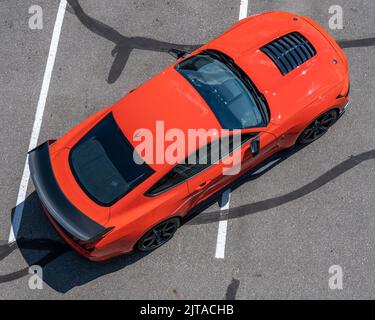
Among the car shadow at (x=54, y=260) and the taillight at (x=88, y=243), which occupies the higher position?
the taillight at (x=88, y=243)

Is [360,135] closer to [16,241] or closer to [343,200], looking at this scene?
[343,200]

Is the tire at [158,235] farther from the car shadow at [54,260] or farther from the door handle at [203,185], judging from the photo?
the door handle at [203,185]

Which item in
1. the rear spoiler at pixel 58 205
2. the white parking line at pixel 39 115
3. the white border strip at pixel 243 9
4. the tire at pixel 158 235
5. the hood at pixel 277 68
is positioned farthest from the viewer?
the white border strip at pixel 243 9

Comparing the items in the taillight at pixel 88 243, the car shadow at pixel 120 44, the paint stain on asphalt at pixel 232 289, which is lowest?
the paint stain on asphalt at pixel 232 289

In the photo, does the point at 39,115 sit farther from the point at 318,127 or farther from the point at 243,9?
the point at 318,127

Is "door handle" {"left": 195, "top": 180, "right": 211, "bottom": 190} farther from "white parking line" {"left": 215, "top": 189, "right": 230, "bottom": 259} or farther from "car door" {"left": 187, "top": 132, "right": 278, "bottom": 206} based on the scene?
"white parking line" {"left": 215, "top": 189, "right": 230, "bottom": 259}

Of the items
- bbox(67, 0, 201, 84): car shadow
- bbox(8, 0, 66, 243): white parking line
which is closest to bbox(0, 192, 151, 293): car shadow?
bbox(8, 0, 66, 243): white parking line

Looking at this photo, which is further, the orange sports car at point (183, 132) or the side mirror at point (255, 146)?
the side mirror at point (255, 146)

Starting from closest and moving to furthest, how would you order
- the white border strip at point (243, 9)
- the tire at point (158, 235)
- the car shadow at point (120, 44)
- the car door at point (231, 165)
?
the car door at point (231, 165) < the tire at point (158, 235) < the car shadow at point (120, 44) < the white border strip at point (243, 9)

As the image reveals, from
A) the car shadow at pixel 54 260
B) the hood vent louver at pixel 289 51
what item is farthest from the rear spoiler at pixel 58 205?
the hood vent louver at pixel 289 51
